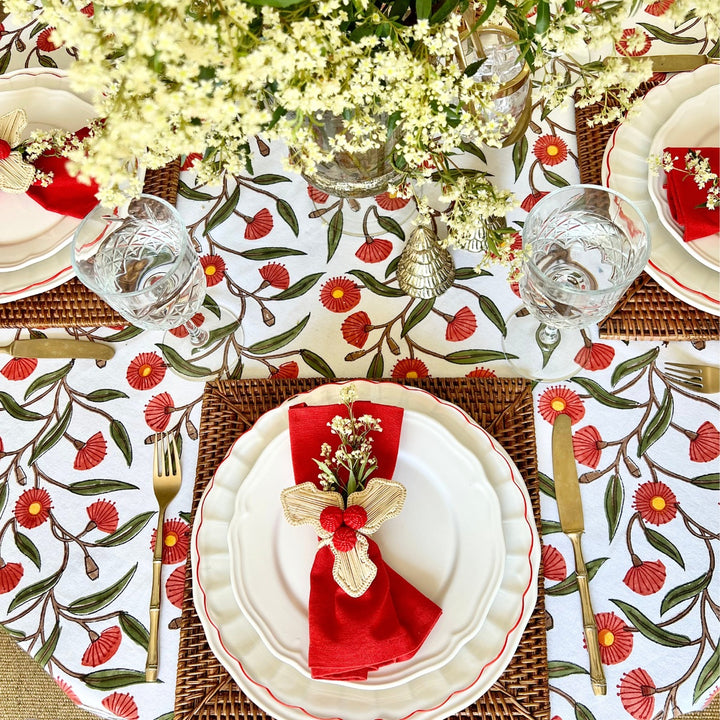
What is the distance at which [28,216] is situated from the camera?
3.14ft

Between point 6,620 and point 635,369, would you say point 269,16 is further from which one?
point 6,620

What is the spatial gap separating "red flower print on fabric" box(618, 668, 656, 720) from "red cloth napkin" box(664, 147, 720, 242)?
0.57 metres

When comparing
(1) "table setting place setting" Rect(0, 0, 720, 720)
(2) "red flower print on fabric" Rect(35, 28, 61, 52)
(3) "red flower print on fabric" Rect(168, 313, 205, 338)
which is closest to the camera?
(1) "table setting place setting" Rect(0, 0, 720, 720)

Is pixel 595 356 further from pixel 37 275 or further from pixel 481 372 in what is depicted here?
pixel 37 275

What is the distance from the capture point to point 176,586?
79cm

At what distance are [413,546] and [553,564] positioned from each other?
0.18m

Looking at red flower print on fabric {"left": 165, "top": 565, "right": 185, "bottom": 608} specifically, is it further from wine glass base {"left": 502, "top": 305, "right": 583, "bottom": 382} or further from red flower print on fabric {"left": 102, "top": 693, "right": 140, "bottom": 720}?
wine glass base {"left": 502, "top": 305, "right": 583, "bottom": 382}

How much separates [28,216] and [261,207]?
362mm

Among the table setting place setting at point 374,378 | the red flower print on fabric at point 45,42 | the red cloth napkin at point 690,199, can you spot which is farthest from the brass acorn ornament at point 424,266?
the red flower print on fabric at point 45,42

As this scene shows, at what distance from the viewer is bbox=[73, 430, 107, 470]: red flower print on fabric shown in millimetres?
868

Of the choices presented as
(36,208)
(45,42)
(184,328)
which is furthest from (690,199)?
(45,42)

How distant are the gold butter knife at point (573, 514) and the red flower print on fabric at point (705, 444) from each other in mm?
166

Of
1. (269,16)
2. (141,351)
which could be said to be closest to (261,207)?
(141,351)

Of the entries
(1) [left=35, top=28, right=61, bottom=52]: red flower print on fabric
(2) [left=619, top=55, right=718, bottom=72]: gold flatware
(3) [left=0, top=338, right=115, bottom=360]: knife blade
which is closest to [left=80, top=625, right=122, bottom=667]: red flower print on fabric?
(3) [left=0, top=338, right=115, bottom=360]: knife blade
